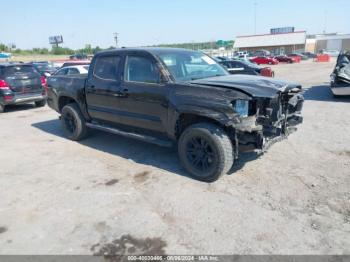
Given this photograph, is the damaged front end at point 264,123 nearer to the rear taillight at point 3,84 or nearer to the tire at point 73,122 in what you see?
the tire at point 73,122

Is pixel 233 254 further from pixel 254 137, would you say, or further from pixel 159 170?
pixel 159 170

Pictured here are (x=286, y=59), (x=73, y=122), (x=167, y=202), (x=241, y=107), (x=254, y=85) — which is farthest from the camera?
(x=286, y=59)

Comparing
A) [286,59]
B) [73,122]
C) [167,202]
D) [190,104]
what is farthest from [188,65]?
[286,59]

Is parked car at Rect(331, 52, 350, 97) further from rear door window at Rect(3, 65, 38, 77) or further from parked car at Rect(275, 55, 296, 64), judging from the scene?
parked car at Rect(275, 55, 296, 64)

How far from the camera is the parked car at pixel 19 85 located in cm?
1022

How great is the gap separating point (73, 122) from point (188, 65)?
3.16 m

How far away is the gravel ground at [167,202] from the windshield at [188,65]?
1522mm

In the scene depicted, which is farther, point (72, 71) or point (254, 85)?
point (72, 71)

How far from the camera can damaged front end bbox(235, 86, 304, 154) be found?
409 centimetres

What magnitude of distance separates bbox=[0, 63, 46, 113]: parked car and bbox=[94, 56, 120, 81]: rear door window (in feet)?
19.0

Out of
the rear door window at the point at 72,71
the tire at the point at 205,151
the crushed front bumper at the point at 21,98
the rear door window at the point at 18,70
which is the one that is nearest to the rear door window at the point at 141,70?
the tire at the point at 205,151

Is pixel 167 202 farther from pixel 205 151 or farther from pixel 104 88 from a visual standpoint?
pixel 104 88

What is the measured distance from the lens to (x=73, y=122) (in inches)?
269

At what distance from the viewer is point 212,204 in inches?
150
